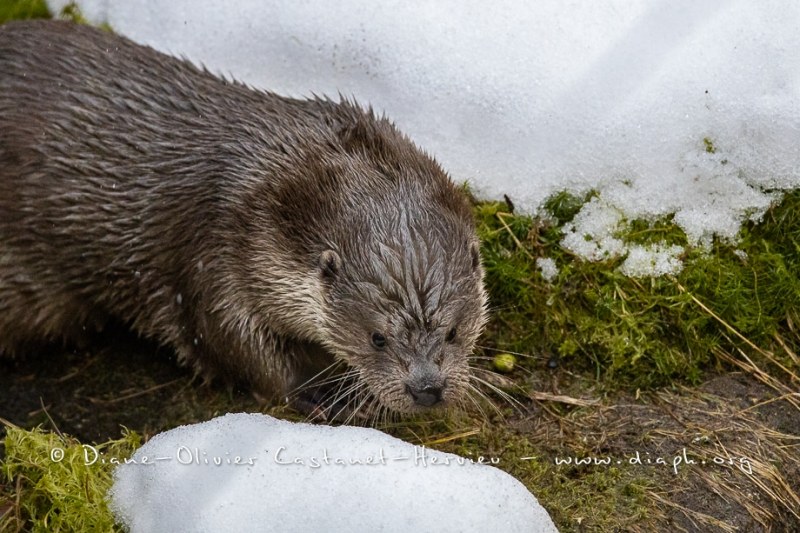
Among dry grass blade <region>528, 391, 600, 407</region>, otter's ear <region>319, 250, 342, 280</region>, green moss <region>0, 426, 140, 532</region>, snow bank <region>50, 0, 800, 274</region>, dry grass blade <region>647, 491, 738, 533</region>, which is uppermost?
snow bank <region>50, 0, 800, 274</region>

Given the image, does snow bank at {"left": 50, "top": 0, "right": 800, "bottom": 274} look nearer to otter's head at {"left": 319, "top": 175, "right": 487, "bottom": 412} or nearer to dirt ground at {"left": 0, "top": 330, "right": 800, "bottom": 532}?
dirt ground at {"left": 0, "top": 330, "right": 800, "bottom": 532}

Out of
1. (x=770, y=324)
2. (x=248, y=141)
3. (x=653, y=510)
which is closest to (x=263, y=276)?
(x=248, y=141)

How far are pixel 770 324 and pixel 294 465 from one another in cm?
179

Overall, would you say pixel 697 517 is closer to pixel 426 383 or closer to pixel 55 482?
pixel 426 383

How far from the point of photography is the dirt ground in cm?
339

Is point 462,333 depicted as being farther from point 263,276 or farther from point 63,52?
point 63,52

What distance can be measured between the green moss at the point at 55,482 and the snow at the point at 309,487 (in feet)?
0.22

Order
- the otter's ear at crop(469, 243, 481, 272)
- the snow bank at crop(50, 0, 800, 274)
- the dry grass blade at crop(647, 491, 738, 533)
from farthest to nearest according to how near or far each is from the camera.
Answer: the snow bank at crop(50, 0, 800, 274) → the otter's ear at crop(469, 243, 481, 272) → the dry grass blade at crop(647, 491, 738, 533)

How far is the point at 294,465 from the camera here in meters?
3.10

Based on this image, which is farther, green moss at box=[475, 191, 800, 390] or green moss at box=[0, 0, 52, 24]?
green moss at box=[0, 0, 52, 24]

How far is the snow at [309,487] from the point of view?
2.95 metres

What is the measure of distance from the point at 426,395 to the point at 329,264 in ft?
1.67

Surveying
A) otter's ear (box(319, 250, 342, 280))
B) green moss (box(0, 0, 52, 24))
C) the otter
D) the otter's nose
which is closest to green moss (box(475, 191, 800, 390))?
the otter

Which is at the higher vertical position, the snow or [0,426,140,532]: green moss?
the snow
